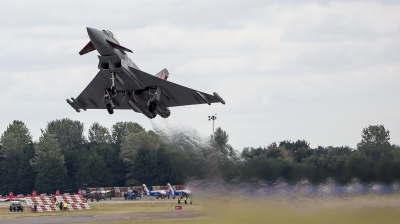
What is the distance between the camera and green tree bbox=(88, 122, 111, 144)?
113m

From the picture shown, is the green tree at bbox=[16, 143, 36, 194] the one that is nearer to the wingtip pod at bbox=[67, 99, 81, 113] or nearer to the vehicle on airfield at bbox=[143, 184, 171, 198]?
the vehicle on airfield at bbox=[143, 184, 171, 198]

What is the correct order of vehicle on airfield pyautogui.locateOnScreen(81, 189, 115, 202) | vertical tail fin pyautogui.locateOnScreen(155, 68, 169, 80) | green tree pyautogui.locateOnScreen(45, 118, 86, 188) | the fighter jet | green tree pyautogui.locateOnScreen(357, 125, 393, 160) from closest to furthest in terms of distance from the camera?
green tree pyautogui.locateOnScreen(357, 125, 393, 160) → the fighter jet → vertical tail fin pyautogui.locateOnScreen(155, 68, 169, 80) → vehicle on airfield pyautogui.locateOnScreen(81, 189, 115, 202) → green tree pyautogui.locateOnScreen(45, 118, 86, 188)

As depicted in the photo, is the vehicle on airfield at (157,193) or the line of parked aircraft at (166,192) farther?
the vehicle on airfield at (157,193)

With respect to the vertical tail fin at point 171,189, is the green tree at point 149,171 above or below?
above

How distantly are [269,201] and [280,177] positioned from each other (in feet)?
4.02

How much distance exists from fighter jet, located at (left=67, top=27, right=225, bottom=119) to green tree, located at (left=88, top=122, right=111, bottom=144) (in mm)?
72852

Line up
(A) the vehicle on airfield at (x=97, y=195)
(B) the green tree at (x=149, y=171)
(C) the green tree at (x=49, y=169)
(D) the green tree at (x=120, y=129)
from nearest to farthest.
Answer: (B) the green tree at (x=149, y=171) < (A) the vehicle on airfield at (x=97, y=195) < (C) the green tree at (x=49, y=169) < (D) the green tree at (x=120, y=129)

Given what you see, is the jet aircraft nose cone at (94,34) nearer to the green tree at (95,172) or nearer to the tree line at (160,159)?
the tree line at (160,159)

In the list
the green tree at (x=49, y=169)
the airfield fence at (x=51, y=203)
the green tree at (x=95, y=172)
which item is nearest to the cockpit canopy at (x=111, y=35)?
the airfield fence at (x=51, y=203)

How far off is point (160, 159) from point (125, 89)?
698 inches

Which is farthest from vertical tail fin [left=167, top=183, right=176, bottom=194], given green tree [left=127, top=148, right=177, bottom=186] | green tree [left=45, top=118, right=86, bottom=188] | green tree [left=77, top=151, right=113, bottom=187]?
green tree [left=45, top=118, right=86, bottom=188]

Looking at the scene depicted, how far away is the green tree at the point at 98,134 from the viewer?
4455 inches

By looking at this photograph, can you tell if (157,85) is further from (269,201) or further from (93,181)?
(93,181)

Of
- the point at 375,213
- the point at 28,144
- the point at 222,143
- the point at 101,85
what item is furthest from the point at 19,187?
the point at 375,213
